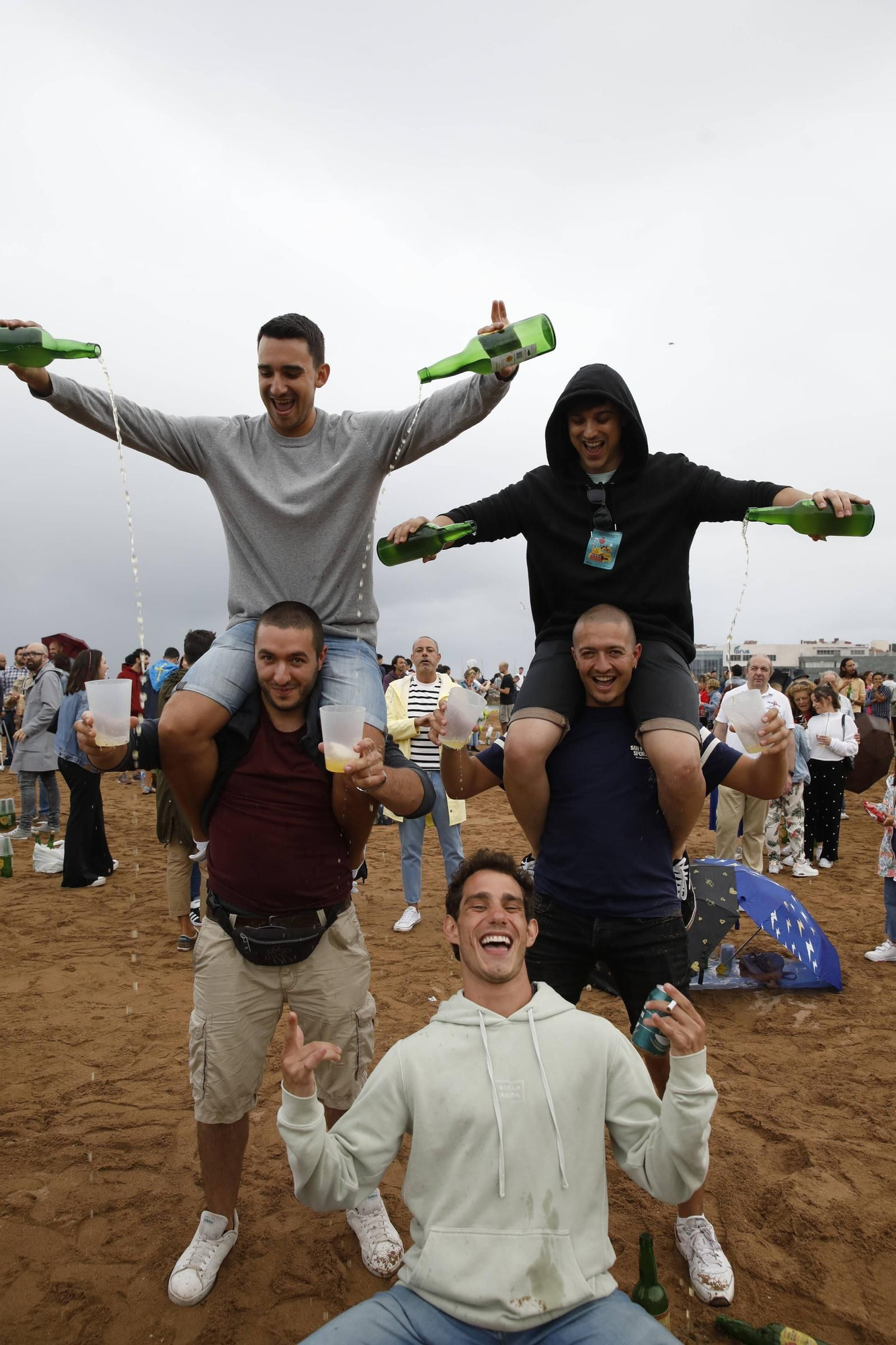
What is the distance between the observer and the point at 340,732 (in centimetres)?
255

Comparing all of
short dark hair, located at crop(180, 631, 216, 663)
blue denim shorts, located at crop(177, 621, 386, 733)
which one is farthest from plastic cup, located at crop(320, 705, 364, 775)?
A: short dark hair, located at crop(180, 631, 216, 663)

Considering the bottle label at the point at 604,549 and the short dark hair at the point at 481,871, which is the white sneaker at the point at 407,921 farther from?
the bottle label at the point at 604,549

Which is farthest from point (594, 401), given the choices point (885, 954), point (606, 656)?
point (885, 954)

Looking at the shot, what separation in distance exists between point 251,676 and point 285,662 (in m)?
0.20

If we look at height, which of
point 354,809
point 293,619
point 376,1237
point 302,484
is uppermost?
point 302,484

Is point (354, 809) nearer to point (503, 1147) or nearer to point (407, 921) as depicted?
point (503, 1147)

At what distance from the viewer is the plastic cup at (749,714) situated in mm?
2617

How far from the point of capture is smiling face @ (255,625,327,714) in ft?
9.10

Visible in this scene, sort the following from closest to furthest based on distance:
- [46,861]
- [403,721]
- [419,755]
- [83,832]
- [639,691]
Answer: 1. [639,691]
2. [403,721]
3. [419,755]
4. [83,832]
5. [46,861]

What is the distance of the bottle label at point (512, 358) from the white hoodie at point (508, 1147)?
2.09 meters

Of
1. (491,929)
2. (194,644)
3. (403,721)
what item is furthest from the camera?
(403,721)

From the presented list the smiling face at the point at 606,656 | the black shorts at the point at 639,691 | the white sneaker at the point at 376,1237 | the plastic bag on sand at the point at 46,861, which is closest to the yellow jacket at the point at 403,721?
the white sneaker at the point at 376,1237

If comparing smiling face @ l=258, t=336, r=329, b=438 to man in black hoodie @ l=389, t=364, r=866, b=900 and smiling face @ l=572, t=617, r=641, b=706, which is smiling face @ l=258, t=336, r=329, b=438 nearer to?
man in black hoodie @ l=389, t=364, r=866, b=900

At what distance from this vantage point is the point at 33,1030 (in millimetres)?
5188
